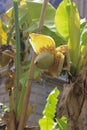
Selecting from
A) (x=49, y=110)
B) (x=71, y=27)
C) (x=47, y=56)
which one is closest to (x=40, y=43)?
(x=47, y=56)

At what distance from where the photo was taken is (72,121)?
112 cm

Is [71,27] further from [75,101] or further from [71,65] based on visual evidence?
[75,101]

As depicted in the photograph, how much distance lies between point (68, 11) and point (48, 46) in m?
0.23

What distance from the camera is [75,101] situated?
1153mm

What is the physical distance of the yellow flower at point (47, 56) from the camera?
43.9 inches

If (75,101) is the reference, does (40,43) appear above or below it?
above

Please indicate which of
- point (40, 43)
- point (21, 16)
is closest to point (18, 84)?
point (40, 43)

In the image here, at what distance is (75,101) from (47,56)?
159mm

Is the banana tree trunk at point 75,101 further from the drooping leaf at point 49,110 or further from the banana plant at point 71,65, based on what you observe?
the drooping leaf at point 49,110

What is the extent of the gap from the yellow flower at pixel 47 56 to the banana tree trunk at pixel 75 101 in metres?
0.07

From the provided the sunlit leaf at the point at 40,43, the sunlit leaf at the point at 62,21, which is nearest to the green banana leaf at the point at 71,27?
the sunlit leaf at the point at 62,21

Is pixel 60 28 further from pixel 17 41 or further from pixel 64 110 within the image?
pixel 64 110

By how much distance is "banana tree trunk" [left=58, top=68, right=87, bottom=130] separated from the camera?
112 cm

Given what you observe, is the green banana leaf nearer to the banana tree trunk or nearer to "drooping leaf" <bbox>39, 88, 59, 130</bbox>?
the banana tree trunk
